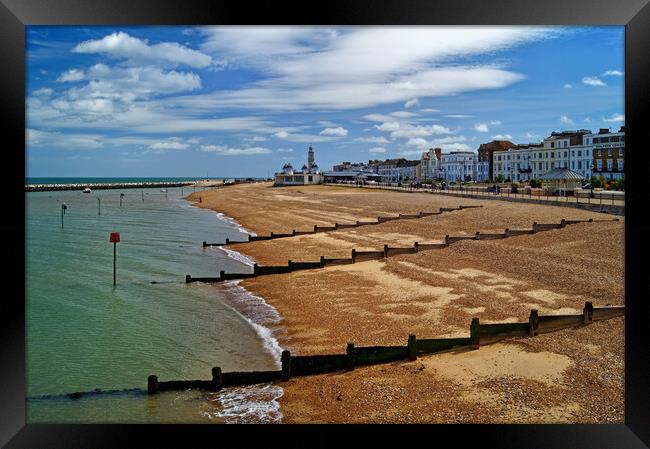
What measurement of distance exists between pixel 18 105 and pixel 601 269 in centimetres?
1285

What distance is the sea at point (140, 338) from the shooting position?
311 inches

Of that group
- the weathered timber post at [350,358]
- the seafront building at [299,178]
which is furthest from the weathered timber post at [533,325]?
the seafront building at [299,178]

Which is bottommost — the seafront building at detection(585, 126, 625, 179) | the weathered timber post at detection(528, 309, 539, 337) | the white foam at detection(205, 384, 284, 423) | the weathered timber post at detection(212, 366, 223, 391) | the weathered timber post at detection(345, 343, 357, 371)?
the white foam at detection(205, 384, 284, 423)

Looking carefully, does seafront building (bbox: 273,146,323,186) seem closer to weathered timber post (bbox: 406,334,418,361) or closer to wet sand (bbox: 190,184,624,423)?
wet sand (bbox: 190,184,624,423)

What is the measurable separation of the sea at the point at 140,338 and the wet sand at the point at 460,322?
2.38 feet

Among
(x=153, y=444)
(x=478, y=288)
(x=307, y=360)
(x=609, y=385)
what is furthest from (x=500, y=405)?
(x=478, y=288)

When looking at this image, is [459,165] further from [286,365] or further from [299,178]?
[286,365]

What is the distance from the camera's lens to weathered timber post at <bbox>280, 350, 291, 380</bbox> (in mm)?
8280

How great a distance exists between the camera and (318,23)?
5.70 m

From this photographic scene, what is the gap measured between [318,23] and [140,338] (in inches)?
310

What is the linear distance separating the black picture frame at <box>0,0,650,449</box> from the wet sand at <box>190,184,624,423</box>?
124 cm

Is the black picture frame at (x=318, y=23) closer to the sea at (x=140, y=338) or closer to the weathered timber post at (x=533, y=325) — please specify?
the sea at (x=140, y=338)

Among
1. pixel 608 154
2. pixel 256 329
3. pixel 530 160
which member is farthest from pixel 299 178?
pixel 256 329

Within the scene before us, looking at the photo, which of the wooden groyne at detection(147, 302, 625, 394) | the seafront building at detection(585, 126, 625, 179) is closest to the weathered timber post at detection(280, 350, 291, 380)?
the wooden groyne at detection(147, 302, 625, 394)
